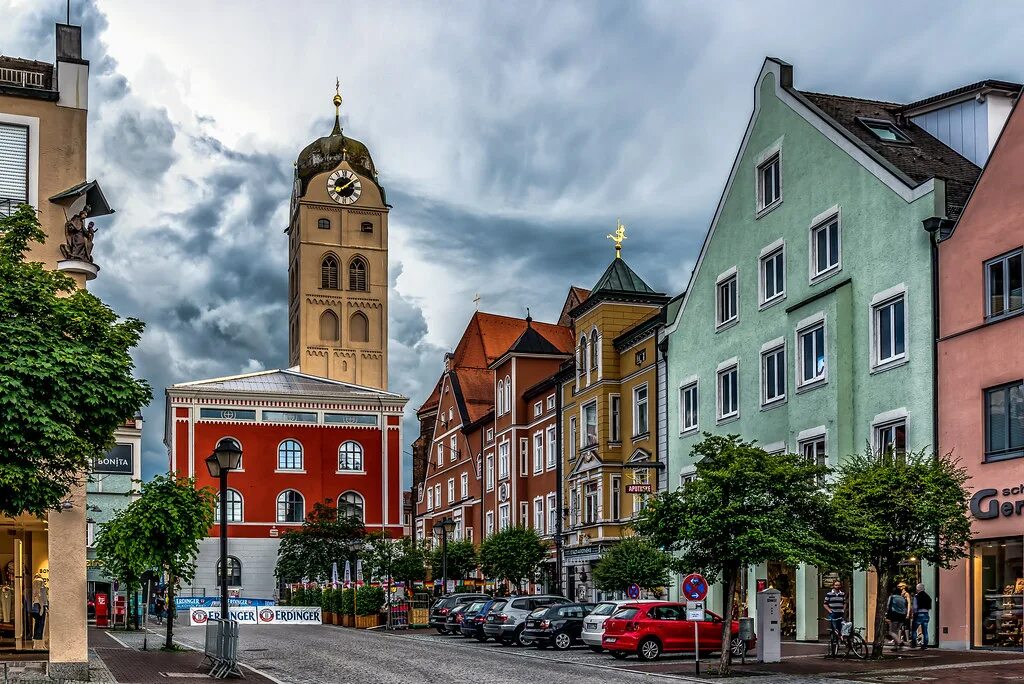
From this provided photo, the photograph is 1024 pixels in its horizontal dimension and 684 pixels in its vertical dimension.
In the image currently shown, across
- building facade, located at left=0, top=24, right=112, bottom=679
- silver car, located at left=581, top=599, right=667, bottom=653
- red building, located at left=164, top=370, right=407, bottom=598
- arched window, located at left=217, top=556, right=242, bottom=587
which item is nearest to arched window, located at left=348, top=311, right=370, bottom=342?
red building, located at left=164, top=370, right=407, bottom=598

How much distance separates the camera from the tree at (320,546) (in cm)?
7825

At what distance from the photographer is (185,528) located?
37625 millimetres

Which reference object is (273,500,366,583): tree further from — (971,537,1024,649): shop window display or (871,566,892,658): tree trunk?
(871,566,892,658): tree trunk

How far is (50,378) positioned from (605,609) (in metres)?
18.0

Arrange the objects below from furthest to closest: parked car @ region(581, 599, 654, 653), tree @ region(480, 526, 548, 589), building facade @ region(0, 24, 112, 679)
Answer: tree @ region(480, 526, 548, 589)
parked car @ region(581, 599, 654, 653)
building facade @ region(0, 24, 112, 679)

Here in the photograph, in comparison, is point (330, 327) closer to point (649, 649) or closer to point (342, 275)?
point (342, 275)

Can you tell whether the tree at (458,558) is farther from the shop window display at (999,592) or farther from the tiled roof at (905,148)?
the shop window display at (999,592)

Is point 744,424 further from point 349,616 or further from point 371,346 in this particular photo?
point 371,346

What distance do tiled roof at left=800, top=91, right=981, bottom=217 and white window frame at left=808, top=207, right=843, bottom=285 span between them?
210cm

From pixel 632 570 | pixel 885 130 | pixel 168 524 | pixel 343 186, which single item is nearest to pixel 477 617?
pixel 632 570

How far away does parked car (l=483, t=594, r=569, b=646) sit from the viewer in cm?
3928

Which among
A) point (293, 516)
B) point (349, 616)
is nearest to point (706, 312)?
point (349, 616)

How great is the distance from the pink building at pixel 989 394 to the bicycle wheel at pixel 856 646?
101 inches

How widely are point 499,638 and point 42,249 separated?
20.6 metres
